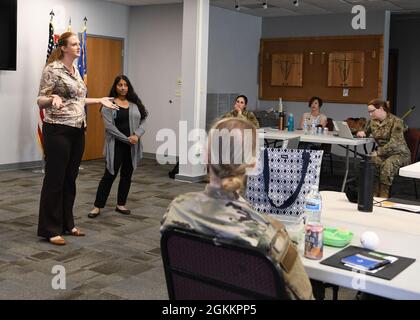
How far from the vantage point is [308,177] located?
8.89ft

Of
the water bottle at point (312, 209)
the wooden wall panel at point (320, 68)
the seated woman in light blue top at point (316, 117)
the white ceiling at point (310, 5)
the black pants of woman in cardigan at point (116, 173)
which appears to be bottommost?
the black pants of woman in cardigan at point (116, 173)

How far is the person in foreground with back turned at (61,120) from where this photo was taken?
12.8 ft

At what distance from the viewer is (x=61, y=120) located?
392cm

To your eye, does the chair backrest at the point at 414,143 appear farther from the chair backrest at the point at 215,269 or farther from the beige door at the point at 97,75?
the chair backrest at the point at 215,269

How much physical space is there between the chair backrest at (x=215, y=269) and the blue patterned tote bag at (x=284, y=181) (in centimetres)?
121

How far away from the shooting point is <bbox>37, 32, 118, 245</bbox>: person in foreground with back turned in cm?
391

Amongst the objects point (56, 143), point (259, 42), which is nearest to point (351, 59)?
point (259, 42)

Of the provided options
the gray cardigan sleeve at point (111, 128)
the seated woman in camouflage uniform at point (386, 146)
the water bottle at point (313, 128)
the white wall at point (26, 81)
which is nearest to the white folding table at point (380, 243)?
the gray cardigan sleeve at point (111, 128)

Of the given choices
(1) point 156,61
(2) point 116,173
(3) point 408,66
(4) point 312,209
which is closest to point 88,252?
(2) point 116,173

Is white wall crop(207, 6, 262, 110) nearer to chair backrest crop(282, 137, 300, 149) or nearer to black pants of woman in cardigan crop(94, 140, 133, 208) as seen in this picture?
black pants of woman in cardigan crop(94, 140, 133, 208)

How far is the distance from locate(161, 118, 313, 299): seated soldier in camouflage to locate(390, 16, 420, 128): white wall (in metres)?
10.0

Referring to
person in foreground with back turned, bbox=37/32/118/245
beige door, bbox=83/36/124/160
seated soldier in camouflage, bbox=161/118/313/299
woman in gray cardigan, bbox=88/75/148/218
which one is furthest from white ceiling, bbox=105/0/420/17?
seated soldier in camouflage, bbox=161/118/313/299

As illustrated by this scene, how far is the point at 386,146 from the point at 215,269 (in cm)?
463

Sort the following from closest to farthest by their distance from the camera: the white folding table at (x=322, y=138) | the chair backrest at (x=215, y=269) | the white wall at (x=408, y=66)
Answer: the chair backrest at (x=215, y=269) < the white folding table at (x=322, y=138) < the white wall at (x=408, y=66)
